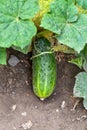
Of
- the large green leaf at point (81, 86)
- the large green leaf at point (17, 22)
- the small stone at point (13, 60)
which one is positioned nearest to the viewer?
the large green leaf at point (17, 22)

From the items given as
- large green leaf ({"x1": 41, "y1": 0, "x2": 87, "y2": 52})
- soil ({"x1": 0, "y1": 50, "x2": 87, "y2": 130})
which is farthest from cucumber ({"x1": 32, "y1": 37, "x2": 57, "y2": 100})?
large green leaf ({"x1": 41, "y1": 0, "x2": 87, "y2": 52})

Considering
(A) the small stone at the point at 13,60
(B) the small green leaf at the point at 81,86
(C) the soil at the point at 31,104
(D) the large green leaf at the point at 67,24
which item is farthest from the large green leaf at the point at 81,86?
(A) the small stone at the point at 13,60

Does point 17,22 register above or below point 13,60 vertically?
above

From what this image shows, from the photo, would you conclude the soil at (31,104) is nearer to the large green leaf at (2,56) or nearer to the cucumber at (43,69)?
the cucumber at (43,69)

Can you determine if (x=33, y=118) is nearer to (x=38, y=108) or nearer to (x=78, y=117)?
(x=38, y=108)

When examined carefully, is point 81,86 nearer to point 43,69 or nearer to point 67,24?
point 43,69

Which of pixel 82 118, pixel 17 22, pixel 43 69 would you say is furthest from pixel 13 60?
pixel 82 118

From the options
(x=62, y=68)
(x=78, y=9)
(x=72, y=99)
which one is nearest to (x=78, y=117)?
(x=72, y=99)
